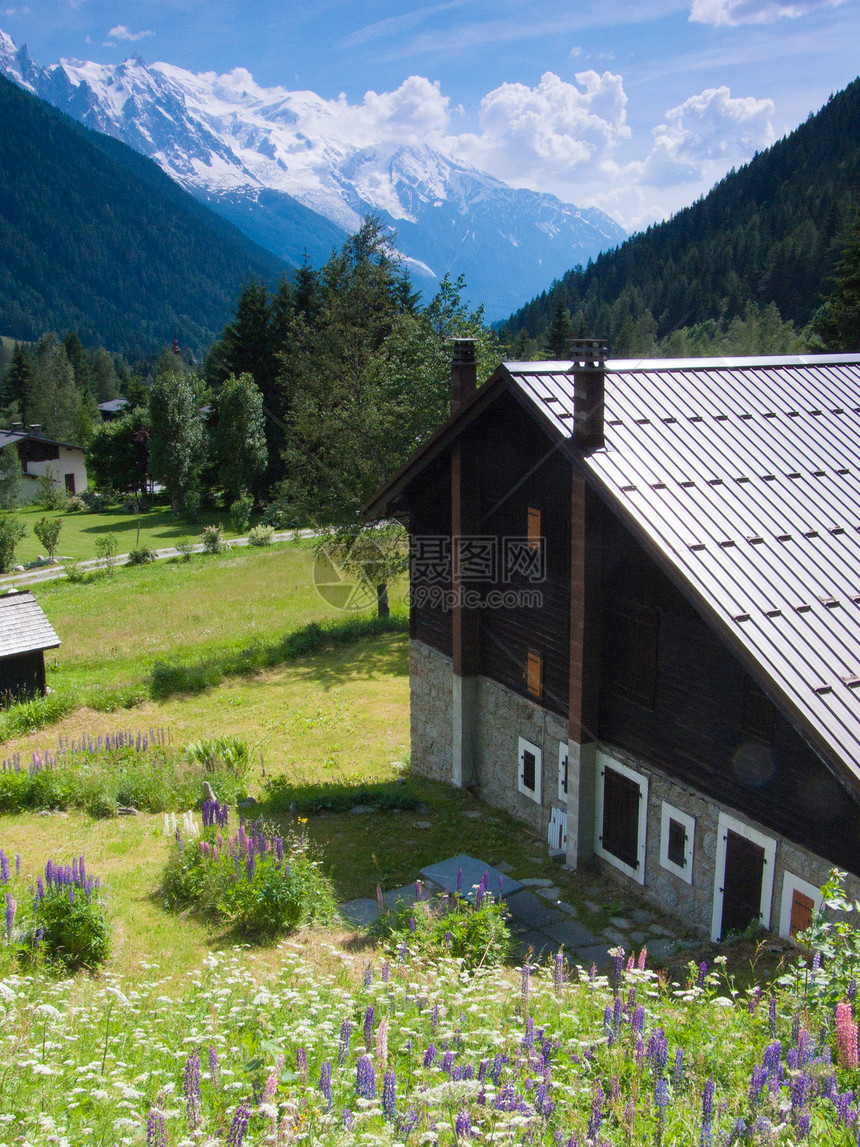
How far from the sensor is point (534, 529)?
13.9 m

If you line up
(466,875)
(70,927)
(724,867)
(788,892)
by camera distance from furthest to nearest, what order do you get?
1. (466,875)
2. (724,867)
3. (70,927)
4. (788,892)

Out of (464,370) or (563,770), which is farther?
(464,370)

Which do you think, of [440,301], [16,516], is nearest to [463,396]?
[440,301]

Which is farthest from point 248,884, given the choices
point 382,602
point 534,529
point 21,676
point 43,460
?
point 43,460

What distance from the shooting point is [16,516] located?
72750 mm

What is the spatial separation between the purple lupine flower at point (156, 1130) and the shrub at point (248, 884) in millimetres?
6534

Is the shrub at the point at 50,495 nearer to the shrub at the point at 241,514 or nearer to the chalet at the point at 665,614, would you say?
the shrub at the point at 241,514

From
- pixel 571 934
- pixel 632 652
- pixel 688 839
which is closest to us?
pixel 688 839

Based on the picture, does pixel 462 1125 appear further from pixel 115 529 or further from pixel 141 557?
pixel 115 529

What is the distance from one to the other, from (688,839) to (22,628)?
19.4 meters

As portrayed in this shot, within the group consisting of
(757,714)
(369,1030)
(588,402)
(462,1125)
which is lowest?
(369,1030)

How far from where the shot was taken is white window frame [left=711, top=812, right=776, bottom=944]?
9453 millimetres

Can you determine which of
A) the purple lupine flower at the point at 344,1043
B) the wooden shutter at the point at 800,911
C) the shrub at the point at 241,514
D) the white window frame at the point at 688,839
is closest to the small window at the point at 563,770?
the white window frame at the point at 688,839

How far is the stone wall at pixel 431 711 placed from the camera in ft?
56.6
